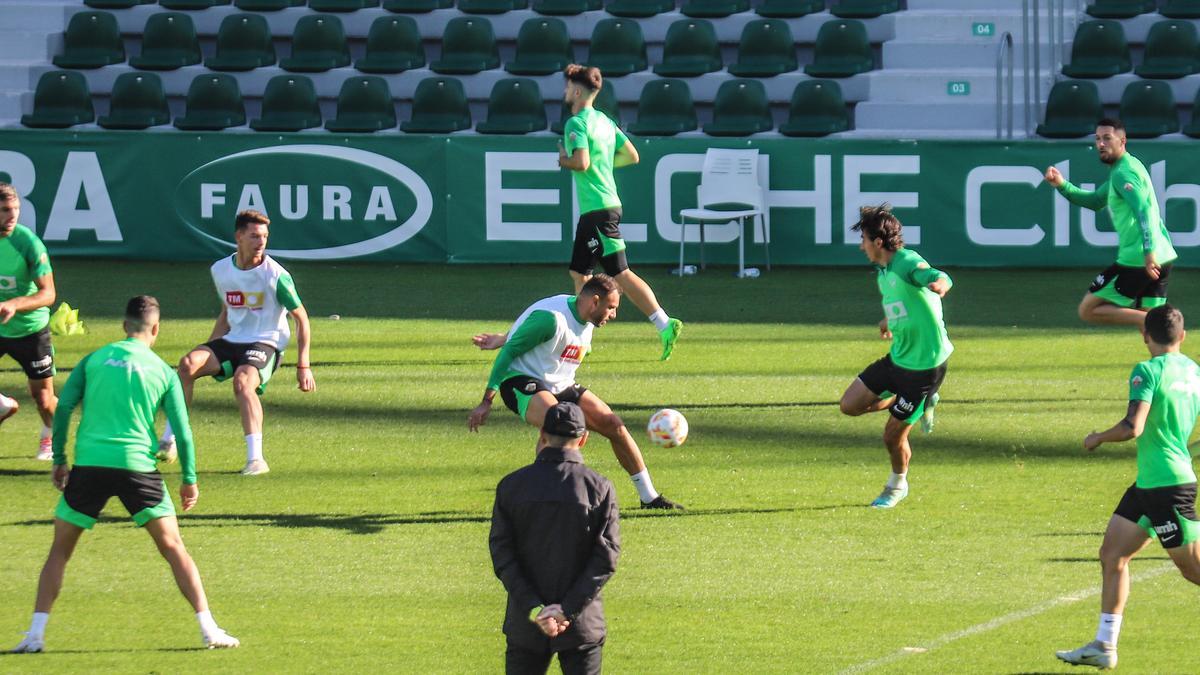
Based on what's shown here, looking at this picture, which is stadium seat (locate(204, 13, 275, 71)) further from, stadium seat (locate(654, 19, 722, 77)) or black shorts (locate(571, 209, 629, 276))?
black shorts (locate(571, 209, 629, 276))

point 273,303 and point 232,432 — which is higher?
point 273,303

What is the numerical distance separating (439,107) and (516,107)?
3.59 ft

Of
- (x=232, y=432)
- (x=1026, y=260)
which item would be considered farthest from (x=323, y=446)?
(x=1026, y=260)

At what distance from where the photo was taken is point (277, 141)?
22.0m

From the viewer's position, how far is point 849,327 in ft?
58.3

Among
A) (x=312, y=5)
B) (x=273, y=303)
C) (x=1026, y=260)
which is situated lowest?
(x=1026, y=260)

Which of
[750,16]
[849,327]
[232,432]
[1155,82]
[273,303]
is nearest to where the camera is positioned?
[273,303]

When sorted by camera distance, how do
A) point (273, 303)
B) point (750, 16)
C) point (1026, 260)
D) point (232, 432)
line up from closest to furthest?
point (273, 303)
point (232, 432)
point (1026, 260)
point (750, 16)

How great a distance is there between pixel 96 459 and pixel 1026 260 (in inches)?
609

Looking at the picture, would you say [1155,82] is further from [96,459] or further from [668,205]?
[96,459]

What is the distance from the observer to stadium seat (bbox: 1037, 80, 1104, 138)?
23875mm

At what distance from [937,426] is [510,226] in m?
9.41

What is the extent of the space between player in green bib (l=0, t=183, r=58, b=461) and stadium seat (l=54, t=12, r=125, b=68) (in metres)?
14.6

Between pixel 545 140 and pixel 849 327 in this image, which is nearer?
pixel 849 327
